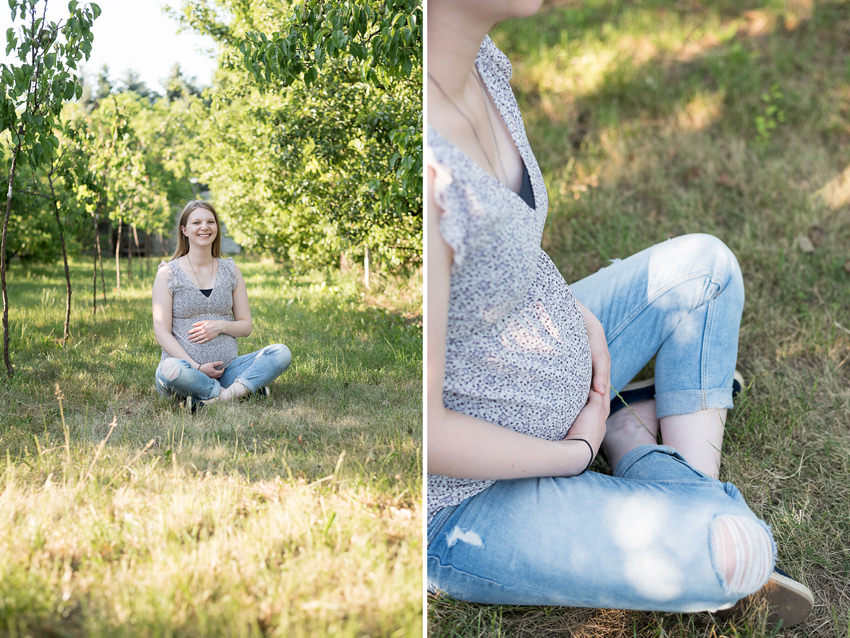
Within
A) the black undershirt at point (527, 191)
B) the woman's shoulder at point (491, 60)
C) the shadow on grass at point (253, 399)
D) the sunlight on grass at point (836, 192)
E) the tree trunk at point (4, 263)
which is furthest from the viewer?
the sunlight on grass at point (836, 192)

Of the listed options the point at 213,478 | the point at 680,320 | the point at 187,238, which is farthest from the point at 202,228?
the point at 680,320

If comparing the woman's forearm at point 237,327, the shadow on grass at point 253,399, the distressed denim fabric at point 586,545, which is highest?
the woman's forearm at point 237,327

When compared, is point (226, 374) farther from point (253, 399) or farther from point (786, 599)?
point (786, 599)

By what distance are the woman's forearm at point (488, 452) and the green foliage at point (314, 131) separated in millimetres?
264

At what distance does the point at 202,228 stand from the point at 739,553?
3.25 ft

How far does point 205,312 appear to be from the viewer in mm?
1112

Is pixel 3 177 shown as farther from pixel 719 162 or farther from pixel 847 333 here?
pixel 719 162

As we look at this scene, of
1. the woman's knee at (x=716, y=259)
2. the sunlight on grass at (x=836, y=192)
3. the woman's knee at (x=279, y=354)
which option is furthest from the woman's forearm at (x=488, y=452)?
the sunlight on grass at (x=836, y=192)

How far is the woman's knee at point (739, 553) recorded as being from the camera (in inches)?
46.1

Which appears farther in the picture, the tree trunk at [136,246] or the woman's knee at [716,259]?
the woman's knee at [716,259]

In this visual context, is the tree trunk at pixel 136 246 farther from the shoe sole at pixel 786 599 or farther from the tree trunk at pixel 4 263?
the shoe sole at pixel 786 599

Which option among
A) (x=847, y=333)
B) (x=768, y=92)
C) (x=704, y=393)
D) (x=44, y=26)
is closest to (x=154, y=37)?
(x=44, y=26)

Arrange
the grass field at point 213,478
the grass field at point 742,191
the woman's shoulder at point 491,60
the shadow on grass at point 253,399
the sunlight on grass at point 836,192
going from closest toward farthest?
the grass field at point 213,478, the shadow on grass at point 253,399, the woman's shoulder at point 491,60, the grass field at point 742,191, the sunlight on grass at point 836,192

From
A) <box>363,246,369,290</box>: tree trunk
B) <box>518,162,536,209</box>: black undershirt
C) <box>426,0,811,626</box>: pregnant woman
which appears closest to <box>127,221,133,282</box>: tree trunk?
<box>363,246,369,290</box>: tree trunk
